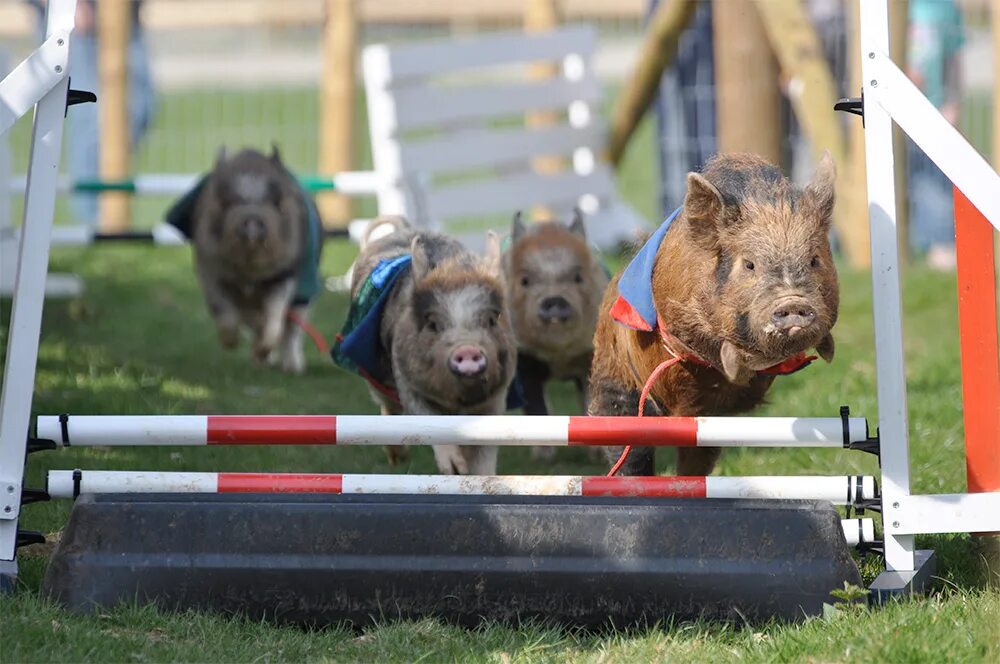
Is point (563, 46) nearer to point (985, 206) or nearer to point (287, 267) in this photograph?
point (287, 267)

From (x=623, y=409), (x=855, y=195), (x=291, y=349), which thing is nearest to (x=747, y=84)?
(x=855, y=195)

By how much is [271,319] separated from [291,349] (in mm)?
294

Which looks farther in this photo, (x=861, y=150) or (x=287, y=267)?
(x=861, y=150)

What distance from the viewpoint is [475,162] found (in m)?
11.9

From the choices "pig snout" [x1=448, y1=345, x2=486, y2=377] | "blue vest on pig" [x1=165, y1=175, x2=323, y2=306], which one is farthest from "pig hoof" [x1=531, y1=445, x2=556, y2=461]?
"blue vest on pig" [x1=165, y1=175, x2=323, y2=306]

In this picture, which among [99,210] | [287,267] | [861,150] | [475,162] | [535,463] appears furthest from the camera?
[99,210]

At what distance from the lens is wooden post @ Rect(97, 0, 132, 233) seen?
13.9m

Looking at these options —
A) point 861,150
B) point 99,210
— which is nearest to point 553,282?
point 861,150

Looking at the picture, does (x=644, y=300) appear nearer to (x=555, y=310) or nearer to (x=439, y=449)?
(x=439, y=449)

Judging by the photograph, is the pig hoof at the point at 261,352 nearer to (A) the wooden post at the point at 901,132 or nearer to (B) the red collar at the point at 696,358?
(A) the wooden post at the point at 901,132

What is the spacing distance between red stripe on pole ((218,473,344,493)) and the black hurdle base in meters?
0.20

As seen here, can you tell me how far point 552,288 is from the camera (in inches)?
273

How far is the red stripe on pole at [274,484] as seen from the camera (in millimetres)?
4469

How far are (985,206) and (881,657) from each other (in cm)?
135
